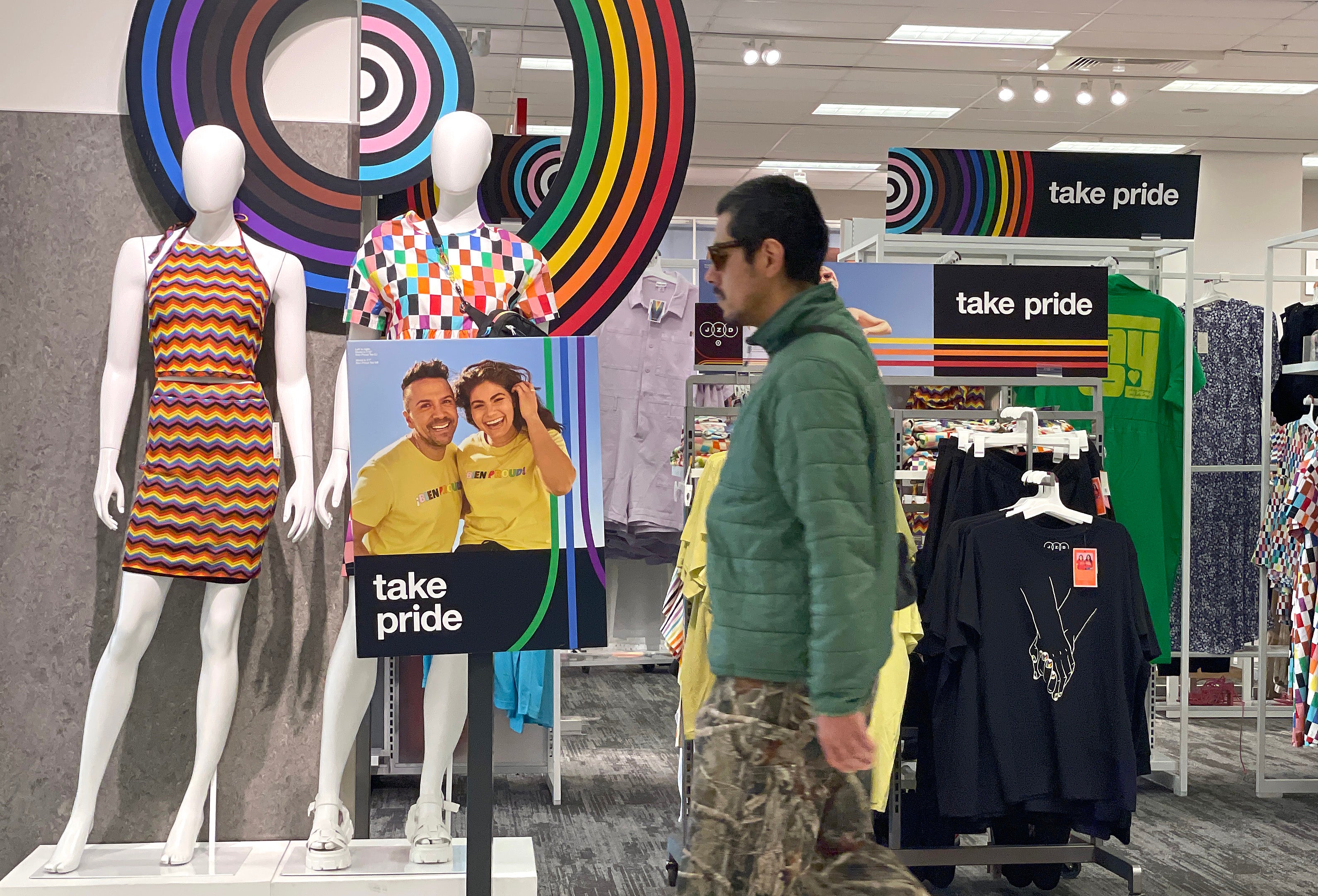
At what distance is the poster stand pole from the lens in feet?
7.47

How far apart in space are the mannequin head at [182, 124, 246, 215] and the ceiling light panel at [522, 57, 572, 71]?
5.91 metres

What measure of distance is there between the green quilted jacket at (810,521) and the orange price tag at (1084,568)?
1.67 m

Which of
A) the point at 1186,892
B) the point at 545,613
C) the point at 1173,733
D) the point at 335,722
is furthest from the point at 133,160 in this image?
the point at 1173,733

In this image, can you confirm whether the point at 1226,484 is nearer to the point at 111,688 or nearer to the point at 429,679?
the point at 429,679

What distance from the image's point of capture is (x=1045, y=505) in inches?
134

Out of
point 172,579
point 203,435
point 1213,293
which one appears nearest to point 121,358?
point 203,435

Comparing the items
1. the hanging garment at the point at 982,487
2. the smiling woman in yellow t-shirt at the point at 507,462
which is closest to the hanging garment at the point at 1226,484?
the hanging garment at the point at 982,487

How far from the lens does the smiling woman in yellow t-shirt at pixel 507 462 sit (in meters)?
2.32

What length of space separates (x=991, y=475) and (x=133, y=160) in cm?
244

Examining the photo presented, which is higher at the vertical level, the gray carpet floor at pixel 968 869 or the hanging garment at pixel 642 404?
the hanging garment at pixel 642 404

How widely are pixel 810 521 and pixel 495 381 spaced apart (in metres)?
0.82

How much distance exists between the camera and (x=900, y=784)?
347cm

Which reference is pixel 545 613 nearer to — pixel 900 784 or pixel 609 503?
pixel 900 784

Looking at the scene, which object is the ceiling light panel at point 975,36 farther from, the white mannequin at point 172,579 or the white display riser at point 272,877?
the white display riser at point 272,877
